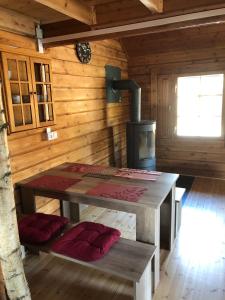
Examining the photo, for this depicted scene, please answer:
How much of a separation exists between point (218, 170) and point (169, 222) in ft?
7.94

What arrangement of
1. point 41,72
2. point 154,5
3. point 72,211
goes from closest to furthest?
point 154,5 < point 41,72 < point 72,211

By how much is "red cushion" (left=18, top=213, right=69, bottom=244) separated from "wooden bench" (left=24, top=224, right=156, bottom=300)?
0.23 ft

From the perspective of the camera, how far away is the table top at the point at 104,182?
72.2 inches

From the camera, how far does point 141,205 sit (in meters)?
1.75

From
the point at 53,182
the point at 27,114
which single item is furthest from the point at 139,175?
the point at 27,114

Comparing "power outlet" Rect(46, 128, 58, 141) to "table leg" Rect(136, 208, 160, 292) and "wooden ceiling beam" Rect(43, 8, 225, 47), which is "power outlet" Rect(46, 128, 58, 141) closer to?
"wooden ceiling beam" Rect(43, 8, 225, 47)

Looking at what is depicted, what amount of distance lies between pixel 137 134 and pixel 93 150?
2.39 ft

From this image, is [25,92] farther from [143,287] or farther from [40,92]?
[143,287]

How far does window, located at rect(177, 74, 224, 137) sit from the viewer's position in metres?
4.25

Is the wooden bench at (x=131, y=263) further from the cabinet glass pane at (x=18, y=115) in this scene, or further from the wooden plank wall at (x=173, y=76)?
the wooden plank wall at (x=173, y=76)

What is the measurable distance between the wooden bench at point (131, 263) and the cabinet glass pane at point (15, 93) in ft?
4.02

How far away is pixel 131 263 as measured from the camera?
61.6 inches

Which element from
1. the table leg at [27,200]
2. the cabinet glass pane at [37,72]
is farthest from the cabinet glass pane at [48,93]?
the table leg at [27,200]

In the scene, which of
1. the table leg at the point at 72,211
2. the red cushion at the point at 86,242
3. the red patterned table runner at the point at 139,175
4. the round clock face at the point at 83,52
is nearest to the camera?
the red cushion at the point at 86,242
